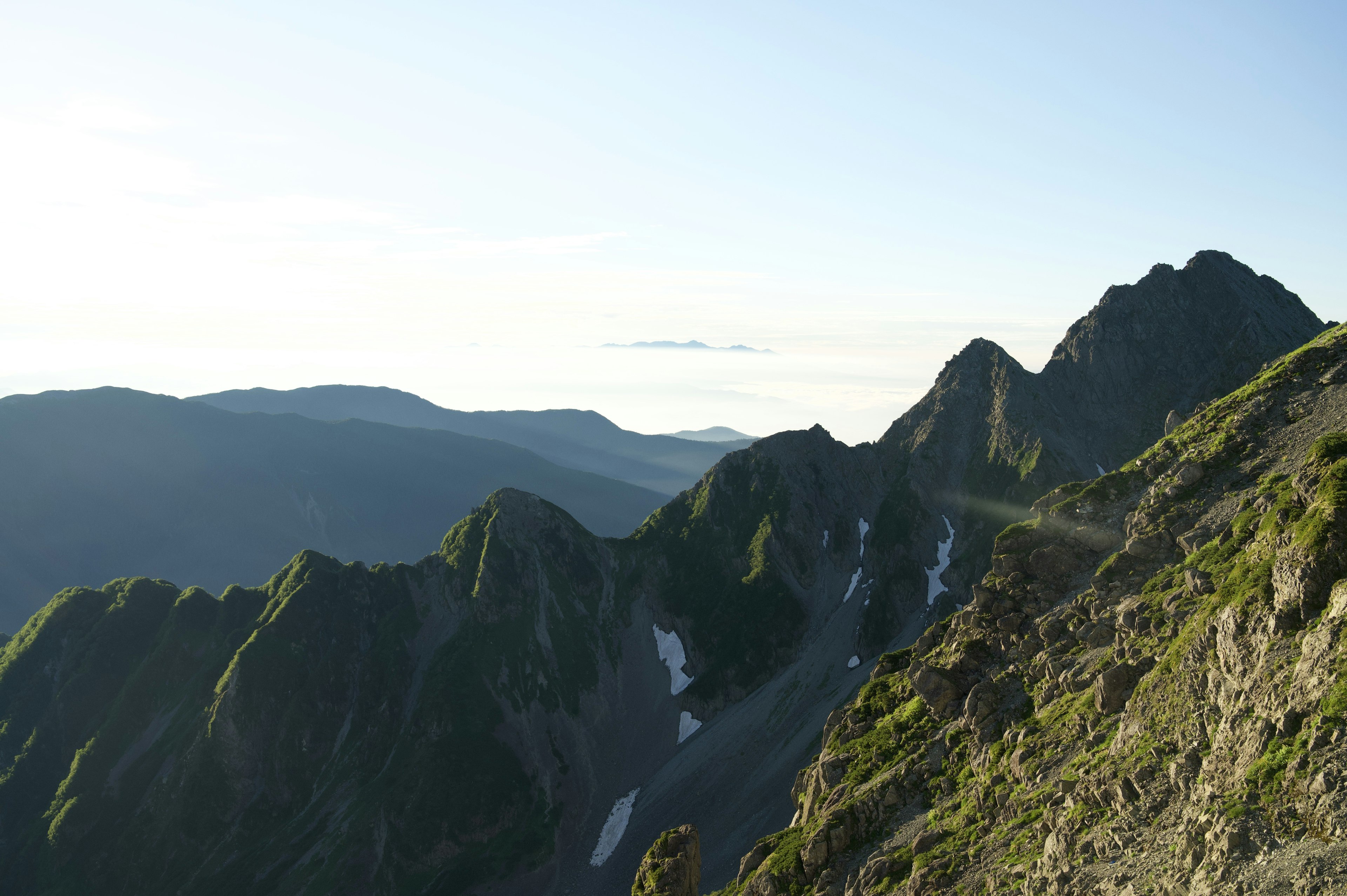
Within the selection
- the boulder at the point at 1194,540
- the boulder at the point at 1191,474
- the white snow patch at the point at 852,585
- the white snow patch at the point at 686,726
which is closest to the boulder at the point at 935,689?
the boulder at the point at 1194,540

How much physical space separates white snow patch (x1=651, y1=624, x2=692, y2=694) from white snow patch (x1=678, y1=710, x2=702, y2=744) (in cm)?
644

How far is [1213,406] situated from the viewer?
7012cm

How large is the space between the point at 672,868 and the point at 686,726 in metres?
89.5

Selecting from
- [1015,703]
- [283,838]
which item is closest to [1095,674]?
[1015,703]

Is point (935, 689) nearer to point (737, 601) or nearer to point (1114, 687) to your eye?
point (1114, 687)

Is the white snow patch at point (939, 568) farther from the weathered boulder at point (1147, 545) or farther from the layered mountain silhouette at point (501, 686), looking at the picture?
the weathered boulder at point (1147, 545)

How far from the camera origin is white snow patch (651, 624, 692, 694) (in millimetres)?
174125

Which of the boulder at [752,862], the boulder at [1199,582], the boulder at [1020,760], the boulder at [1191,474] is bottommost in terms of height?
the boulder at [752,862]

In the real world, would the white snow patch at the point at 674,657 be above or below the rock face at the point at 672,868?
below

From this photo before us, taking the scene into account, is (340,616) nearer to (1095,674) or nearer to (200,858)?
(200,858)

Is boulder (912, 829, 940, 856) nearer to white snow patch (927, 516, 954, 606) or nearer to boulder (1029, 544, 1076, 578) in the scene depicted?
boulder (1029, 544, 1076, 578)

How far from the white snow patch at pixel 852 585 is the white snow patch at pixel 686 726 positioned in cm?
4254

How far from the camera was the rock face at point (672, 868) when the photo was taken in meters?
74.1

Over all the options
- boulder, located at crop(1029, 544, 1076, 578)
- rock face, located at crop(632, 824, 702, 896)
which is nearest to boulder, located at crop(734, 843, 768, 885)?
rock face, located at crop(632, 824, 702, 896)
